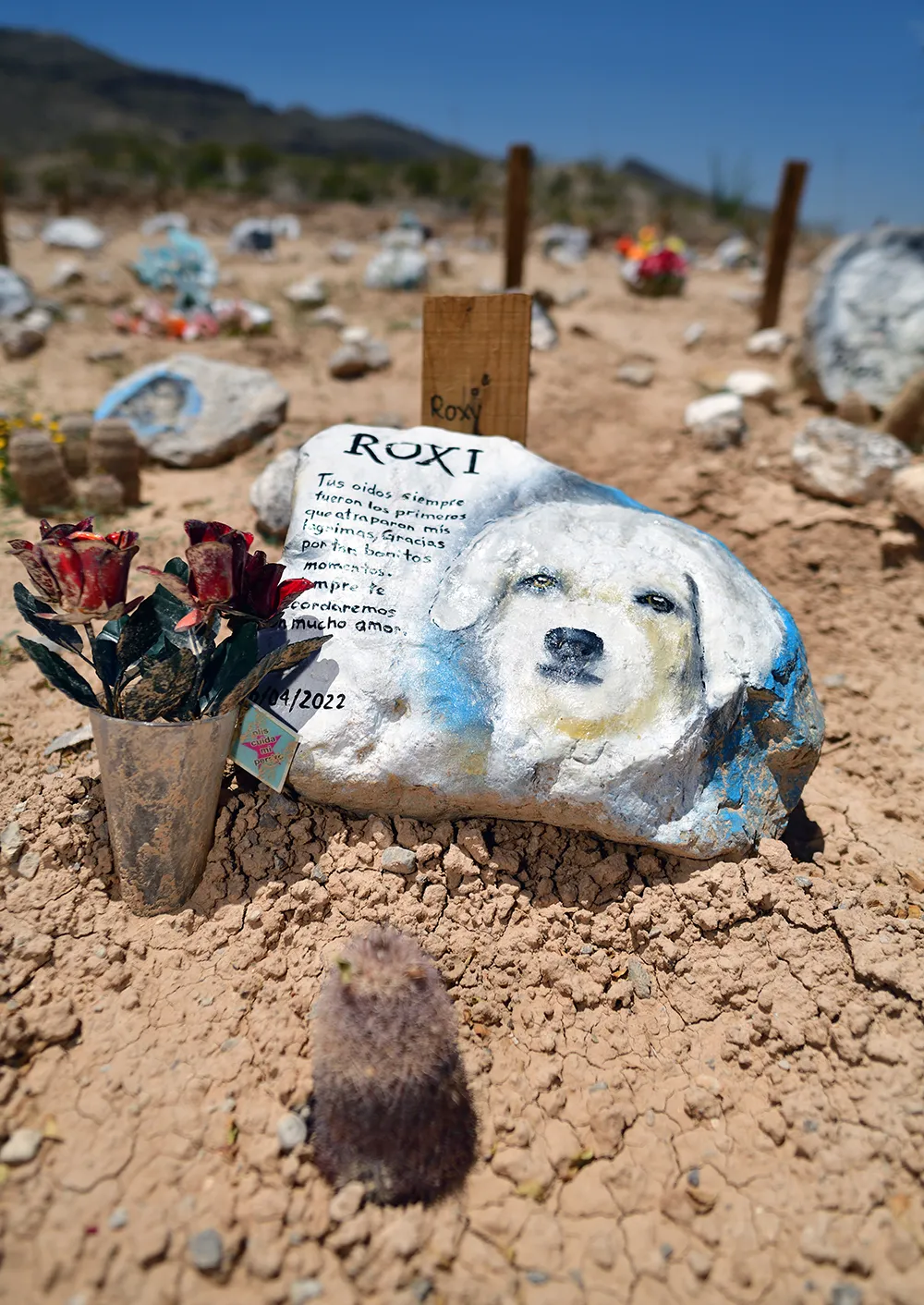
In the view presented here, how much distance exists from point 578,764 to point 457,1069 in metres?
0.71

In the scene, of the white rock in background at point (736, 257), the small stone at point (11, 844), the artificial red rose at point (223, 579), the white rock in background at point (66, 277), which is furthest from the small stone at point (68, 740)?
the white rock in background at point (736, 257)

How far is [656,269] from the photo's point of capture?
7.97 metres

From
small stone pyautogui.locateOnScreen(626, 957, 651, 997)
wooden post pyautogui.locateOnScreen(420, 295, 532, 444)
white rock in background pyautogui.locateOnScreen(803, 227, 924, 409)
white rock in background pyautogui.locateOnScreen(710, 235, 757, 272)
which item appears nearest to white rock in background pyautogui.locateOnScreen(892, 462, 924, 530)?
white rock in background pyautogui.locateOnScreen(803, 227, 924, 409)

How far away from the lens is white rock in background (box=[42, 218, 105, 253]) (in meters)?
9.93

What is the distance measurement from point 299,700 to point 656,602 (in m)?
0.96

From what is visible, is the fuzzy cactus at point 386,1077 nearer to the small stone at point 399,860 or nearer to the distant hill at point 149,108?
the small stone at point 399,860

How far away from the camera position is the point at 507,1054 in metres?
1.80

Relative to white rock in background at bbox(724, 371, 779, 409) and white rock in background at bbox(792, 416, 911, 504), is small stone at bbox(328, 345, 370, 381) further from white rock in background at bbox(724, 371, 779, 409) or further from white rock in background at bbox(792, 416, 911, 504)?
white rock in background at bbox(792, 416, 911, 504)

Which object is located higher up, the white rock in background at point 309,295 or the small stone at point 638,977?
the white rock in background at point 309,295

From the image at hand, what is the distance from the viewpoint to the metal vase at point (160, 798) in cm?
180

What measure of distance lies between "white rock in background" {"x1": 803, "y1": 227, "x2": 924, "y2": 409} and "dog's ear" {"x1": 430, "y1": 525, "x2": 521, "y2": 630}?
140 inches

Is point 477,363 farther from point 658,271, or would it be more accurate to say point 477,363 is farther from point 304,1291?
point 658,271

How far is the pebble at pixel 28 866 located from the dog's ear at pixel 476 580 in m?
1.17

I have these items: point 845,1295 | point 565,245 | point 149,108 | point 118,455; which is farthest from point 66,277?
point 149,108
